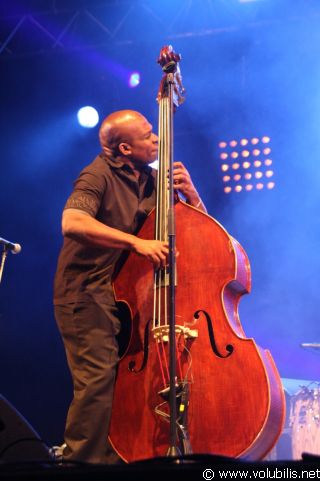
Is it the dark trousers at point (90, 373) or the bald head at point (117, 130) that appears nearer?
the dark trousers at point (90, 373)

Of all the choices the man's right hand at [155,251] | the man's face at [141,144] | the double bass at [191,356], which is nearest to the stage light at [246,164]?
the man's face at [141,144]

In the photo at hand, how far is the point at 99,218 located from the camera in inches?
111

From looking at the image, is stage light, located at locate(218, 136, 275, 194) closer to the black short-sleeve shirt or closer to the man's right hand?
the black short-sleeve shirt

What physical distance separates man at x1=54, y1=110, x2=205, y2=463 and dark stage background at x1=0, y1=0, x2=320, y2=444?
9.00ft

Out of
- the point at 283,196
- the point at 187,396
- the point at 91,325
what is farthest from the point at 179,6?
the point at 187,396

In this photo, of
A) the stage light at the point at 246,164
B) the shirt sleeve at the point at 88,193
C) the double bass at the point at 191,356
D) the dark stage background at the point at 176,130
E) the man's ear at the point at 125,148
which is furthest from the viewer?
the stage light at the point at 246,164

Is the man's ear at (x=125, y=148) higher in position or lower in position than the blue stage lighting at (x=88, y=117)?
lower

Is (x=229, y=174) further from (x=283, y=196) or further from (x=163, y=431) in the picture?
(x=163, y=431)

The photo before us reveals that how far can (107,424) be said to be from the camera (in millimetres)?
2391

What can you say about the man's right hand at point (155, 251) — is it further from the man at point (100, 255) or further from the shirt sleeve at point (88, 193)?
the shirt sleeve at point (88, 193)

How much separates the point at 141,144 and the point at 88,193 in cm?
54

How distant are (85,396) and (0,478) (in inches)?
57.5

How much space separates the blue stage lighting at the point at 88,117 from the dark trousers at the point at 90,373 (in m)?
3.92

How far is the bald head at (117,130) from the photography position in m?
3.06
